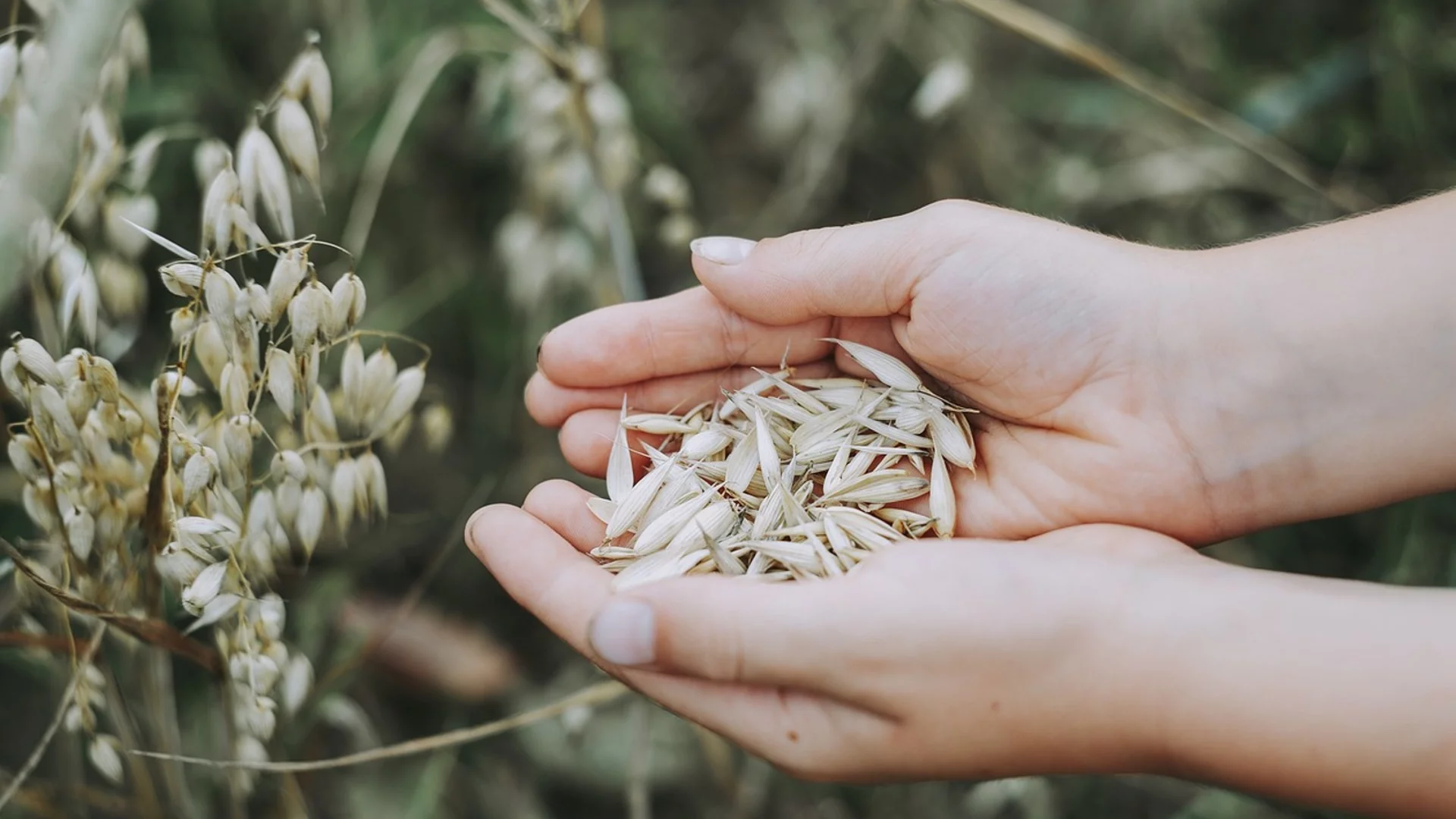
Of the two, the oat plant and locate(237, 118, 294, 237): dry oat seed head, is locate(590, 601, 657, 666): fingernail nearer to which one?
the oat plant

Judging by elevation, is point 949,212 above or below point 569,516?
above

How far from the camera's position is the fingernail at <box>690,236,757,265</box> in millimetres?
1171

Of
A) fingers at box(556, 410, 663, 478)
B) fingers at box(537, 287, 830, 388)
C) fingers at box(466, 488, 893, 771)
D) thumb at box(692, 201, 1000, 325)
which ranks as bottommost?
fingers at box(466, 488, 893, 771)

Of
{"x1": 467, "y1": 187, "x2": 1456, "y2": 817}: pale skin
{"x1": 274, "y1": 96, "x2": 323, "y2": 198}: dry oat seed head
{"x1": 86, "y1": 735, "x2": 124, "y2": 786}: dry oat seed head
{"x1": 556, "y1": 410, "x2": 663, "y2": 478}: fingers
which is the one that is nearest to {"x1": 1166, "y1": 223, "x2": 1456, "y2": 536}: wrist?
{"x1": 467, "y1": 187, "x2": 1456, "y2": 817}: pale skin

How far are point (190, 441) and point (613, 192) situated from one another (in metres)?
0.64

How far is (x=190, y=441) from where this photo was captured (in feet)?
2.63

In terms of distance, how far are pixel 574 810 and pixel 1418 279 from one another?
4.74 ft

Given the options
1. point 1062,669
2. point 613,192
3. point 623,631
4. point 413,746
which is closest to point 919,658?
point 1062,669

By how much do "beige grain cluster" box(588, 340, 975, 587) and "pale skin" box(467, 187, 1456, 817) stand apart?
0.16ft

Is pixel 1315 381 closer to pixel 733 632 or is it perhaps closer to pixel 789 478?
pixel 789 478

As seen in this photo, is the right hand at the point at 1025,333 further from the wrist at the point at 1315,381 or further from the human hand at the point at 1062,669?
the human hand at the point at 1062,669

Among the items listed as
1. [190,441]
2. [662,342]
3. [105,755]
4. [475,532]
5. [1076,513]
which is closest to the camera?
[190,441]

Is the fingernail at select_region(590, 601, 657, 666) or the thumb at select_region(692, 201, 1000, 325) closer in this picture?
the fingernail at select_region(590, 601, 657, 666)

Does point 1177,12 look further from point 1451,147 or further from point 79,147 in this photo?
point 79,147
